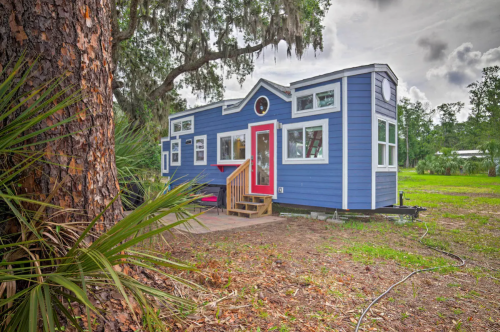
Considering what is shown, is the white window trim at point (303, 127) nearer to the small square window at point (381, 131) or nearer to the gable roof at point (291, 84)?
the gable roof at point (291, 84)

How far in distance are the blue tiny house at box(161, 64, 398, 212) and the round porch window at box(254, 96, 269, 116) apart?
0.03 meters

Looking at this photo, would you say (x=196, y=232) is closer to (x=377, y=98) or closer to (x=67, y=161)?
(x=67, y=161)

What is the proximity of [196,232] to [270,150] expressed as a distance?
335cm

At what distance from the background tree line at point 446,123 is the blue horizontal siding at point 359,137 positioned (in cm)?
2582

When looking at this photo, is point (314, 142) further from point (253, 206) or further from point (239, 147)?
point (239, 147)

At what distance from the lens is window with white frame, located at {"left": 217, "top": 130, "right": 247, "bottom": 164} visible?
8344mm

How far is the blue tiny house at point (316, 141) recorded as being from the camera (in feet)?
20.5

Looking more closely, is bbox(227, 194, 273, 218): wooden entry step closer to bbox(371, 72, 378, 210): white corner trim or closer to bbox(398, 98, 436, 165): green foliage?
bbox(371, 72, 378, 210): white corner trim

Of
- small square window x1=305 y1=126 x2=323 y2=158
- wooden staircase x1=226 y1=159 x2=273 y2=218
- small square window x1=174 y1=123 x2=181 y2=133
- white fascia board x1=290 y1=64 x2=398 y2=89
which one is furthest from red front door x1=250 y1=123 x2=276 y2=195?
small square window x1=174 y1=123 x2=181 y2=133

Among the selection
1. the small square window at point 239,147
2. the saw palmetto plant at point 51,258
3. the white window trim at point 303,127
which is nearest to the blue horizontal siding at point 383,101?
the white window trim at point 303,127

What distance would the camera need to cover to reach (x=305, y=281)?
9.54 ft

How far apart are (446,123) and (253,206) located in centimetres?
5249

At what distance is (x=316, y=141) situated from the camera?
6.81 metres

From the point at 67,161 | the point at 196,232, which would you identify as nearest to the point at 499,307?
the point at 67,161
